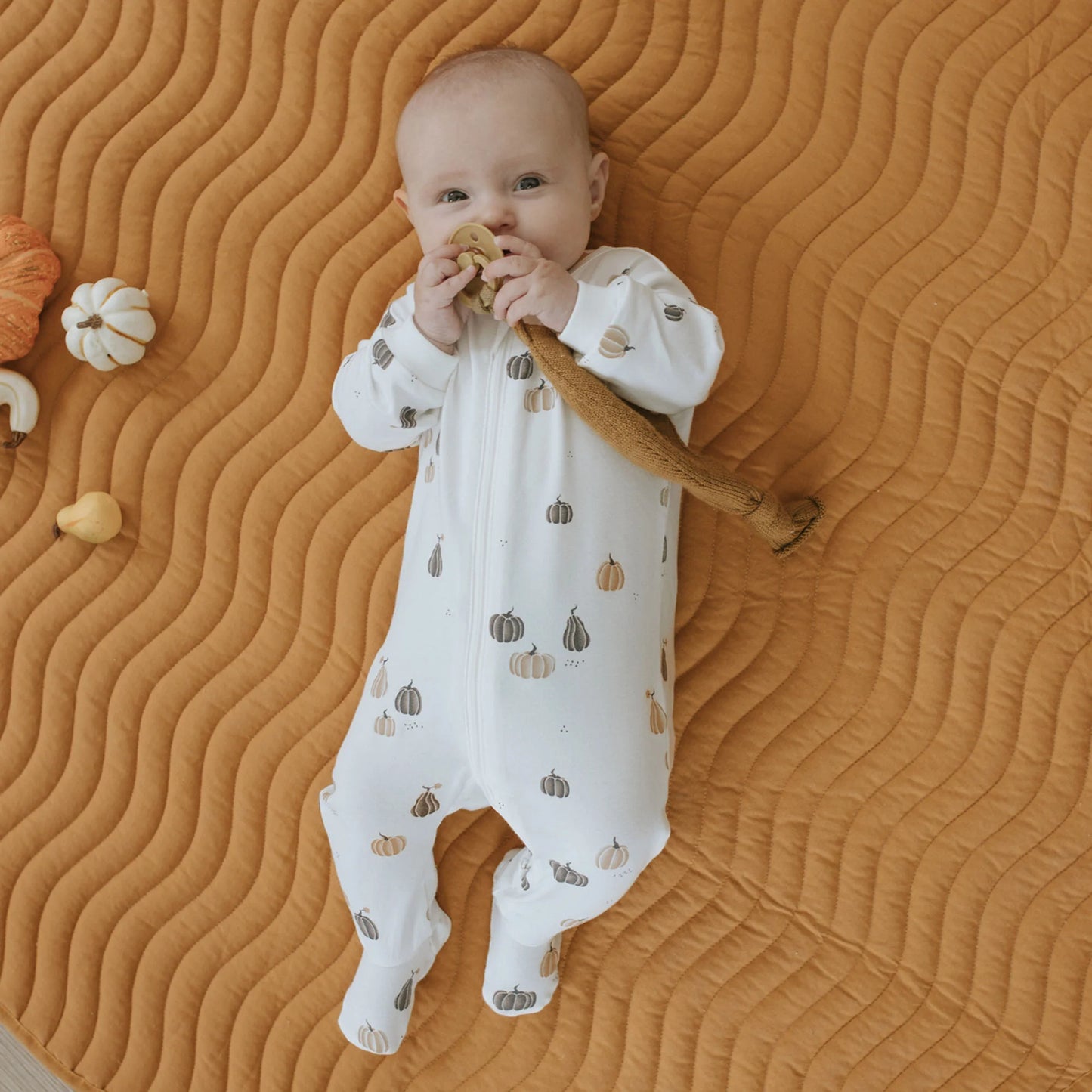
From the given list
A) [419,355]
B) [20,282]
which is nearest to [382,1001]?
[419,355]

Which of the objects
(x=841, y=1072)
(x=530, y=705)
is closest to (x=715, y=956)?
(x=841, y=1072)

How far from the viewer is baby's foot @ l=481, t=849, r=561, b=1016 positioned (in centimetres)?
102

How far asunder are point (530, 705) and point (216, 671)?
0.42m

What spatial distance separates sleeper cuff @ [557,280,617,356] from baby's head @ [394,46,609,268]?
6 centimetres

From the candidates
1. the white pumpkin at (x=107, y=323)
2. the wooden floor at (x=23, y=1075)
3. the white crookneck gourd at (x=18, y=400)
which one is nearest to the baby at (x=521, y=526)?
the white pumpkin at (x=107, y=323)

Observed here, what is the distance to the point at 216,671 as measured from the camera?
3.59ft

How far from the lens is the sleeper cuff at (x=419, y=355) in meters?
0.91

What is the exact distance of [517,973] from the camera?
1.02 metres

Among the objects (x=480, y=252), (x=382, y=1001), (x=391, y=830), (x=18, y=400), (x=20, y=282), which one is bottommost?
(x=382, y=1001)

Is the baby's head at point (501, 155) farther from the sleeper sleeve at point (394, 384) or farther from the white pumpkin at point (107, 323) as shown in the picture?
the white pumpkin at point (107, 323)

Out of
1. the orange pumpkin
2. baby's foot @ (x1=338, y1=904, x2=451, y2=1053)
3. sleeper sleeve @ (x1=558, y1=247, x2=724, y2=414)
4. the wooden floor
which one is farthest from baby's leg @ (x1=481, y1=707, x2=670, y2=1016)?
the orange pumpkin

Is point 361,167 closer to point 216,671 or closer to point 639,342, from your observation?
point 639,342

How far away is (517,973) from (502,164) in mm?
810

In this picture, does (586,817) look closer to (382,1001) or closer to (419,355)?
(382,1001)
